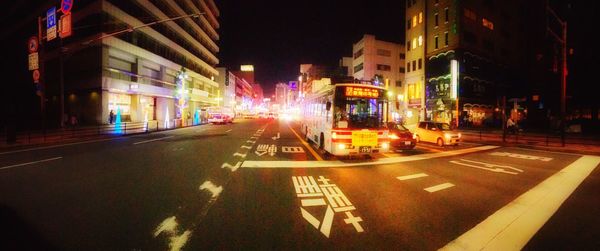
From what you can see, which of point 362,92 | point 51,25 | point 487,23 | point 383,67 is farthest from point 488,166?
point 383,67

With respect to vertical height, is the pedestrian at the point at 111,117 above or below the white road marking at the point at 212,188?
above

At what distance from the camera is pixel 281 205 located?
251 inches

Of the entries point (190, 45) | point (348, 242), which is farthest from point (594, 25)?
point (190, 45)

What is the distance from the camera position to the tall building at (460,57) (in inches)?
1645

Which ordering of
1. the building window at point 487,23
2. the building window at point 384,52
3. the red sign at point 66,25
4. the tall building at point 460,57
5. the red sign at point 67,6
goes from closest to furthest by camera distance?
the red sign at point 67,6 < the red sign at point 66,25 < the tall building at point 460,57 < the building window at point 487,23 < the building window at point 384,52

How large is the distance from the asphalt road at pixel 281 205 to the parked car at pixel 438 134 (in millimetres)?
7777

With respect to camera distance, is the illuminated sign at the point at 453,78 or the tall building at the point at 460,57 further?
the tall building at the point at 460,57

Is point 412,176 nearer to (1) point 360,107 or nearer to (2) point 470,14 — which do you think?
(1) point 360,107

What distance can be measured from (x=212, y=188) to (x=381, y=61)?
59724 mm

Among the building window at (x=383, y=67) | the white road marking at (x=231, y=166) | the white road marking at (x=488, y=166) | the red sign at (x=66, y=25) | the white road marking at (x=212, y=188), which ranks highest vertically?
the building window at (x=383, y=67)

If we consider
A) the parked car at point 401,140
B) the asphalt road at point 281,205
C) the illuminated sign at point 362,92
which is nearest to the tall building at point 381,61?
the parked car at point 401,140

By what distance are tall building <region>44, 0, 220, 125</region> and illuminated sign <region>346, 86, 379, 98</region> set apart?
20.9 meters

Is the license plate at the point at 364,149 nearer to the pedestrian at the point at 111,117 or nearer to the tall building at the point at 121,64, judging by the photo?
the tall building at the point at 121,64

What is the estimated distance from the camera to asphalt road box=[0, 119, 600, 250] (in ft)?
15.1
